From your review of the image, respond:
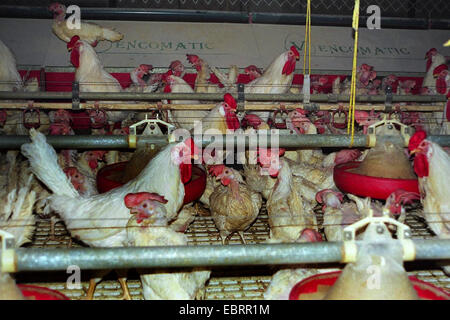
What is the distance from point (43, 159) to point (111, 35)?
13.3ft

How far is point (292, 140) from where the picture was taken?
282 centimetres

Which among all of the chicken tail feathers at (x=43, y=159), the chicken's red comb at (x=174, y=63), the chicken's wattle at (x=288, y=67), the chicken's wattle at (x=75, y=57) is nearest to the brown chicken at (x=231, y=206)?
the chicken tail feathers at (x=43, y=159)

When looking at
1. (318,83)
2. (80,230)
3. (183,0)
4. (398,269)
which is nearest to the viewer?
(398,269)

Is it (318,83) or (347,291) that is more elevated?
(318,83)

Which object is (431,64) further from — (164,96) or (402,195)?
(402,195)

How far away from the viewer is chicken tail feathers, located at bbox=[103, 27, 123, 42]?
613 cm

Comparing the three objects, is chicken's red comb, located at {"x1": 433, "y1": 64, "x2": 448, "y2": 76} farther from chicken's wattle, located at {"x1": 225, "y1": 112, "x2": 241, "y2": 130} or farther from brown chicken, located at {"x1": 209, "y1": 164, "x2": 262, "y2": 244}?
brown chicken, located at {"x1": 209, "y1": 164, "x2": 262, "y2": 244}

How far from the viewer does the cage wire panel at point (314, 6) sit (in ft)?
23.9

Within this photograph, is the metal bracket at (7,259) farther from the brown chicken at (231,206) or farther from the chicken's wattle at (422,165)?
the chicken's wattle at (422,165)

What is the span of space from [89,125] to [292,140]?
3120 millimetres

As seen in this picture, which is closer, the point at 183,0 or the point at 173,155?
the point at 173,155

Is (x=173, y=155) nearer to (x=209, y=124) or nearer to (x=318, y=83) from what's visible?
(x=209, y=124)

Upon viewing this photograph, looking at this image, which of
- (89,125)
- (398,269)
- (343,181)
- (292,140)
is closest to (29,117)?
(89,125)

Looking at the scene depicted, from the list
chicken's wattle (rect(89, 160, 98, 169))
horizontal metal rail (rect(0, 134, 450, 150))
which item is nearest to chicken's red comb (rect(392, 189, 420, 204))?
horizontal metal rail (rect(0, 134, 450, 150))
